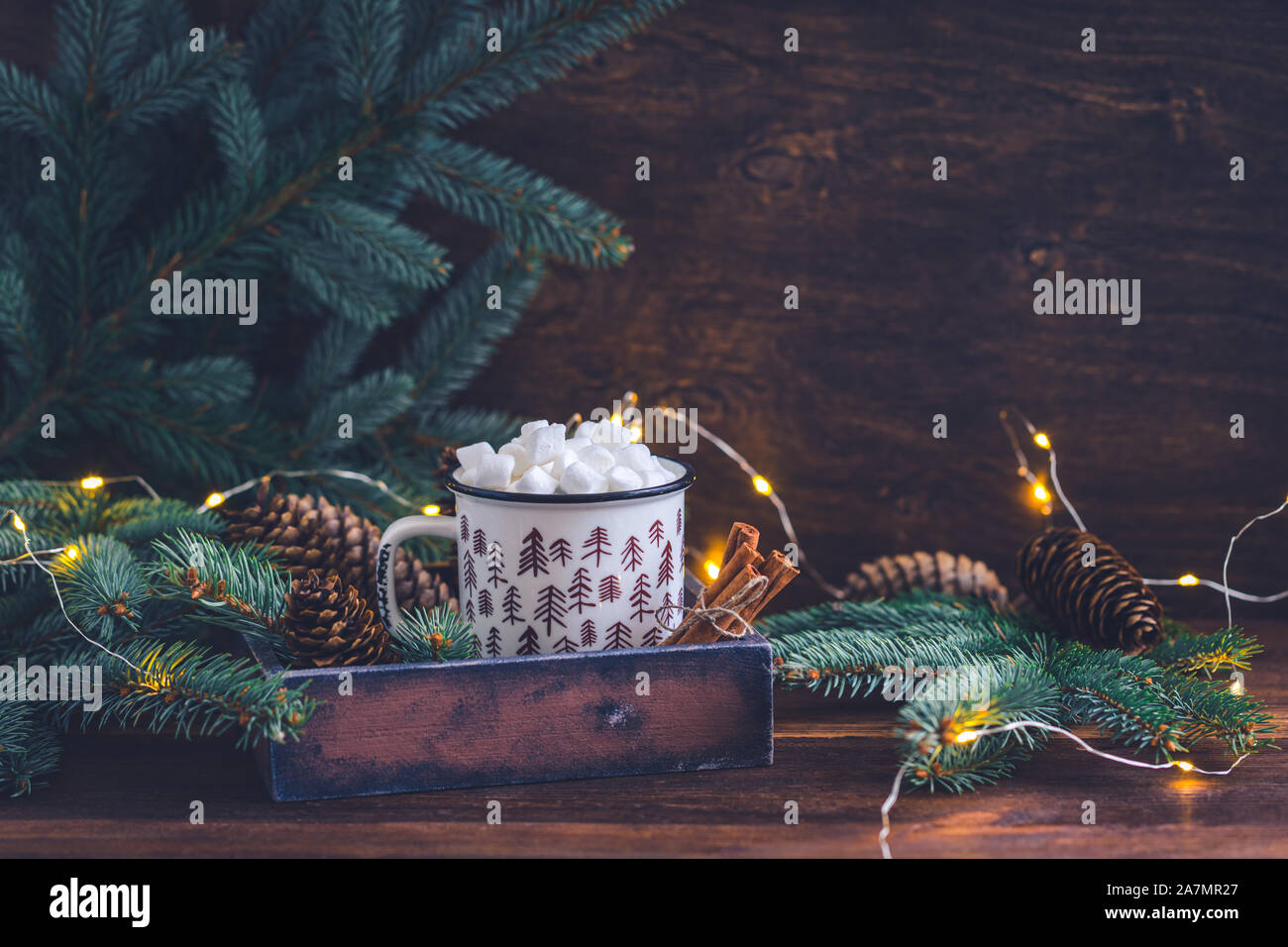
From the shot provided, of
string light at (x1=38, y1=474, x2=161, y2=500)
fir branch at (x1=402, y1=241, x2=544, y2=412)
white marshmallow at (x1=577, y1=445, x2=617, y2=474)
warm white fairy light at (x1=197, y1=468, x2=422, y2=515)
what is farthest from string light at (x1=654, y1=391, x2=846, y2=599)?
string light at (x1=38, y1=474, x2=161, y2=500)

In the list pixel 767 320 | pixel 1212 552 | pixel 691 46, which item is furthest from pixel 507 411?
pixel 1212 552

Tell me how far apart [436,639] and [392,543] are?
13 centimetres

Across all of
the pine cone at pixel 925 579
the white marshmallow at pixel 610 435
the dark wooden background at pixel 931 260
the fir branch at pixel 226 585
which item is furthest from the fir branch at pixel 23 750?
the pine cone at pixel 925 579

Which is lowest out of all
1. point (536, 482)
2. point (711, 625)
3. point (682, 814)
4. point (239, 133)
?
point (682, 814)

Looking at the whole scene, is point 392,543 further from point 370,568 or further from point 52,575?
point 52,575

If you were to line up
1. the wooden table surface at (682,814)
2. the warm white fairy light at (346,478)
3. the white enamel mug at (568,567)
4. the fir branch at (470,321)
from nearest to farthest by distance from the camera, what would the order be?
1. the wooden table surface at (682,814)
2. the white enamel mug at (568,567)
3. the warm white fairy light at (346,478)
4. the fir branch at (470,321)

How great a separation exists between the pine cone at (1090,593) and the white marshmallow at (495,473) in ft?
1.67

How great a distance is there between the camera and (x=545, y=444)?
79 centimetres

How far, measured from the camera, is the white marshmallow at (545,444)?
788 millimetres

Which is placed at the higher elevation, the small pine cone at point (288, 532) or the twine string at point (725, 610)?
the small pine cone at point (288, 532)

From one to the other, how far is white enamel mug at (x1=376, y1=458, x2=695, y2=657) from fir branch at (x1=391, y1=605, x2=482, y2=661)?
0.12 feet

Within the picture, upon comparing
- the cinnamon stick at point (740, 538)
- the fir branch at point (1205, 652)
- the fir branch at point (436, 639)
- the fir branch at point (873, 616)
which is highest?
the cinnamon stick at point (740, 538)

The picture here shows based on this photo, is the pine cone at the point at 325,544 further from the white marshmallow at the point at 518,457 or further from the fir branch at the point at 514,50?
the fir branch at the point at 514,50

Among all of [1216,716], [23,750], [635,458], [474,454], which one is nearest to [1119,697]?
[1216,716]
